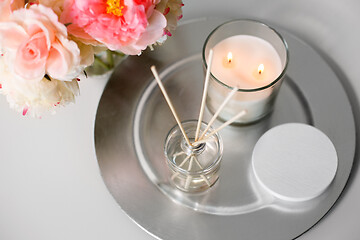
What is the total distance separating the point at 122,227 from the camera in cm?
57

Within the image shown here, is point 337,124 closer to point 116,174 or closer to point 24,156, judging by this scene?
point 116,174

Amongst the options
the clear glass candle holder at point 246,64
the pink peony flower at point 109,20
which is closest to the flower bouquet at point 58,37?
the pink peony flower at point 109,20

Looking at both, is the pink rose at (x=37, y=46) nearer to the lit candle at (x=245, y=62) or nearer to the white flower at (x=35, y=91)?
the white flower at (x=35, y=91)

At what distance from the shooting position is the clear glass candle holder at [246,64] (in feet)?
1.82

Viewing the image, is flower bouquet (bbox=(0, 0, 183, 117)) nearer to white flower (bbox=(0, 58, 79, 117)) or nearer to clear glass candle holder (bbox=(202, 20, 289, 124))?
white flower (bbox=(0, 58, 79, 117))

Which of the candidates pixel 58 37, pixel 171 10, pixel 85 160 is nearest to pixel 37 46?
pixel 58 37

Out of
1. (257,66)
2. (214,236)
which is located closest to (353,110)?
(257,66)

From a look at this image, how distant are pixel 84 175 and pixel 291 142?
27 cm

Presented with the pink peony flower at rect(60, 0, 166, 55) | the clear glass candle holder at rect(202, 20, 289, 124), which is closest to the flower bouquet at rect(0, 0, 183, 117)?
the pink peony flower at rect(60, 0, 166, 55)

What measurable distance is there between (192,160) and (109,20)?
0.21 meters

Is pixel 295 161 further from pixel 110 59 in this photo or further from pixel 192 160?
pixel 110 59

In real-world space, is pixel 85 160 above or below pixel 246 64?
below

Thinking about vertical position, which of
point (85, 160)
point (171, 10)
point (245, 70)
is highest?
point (171, 10)

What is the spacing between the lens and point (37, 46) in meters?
0.39
